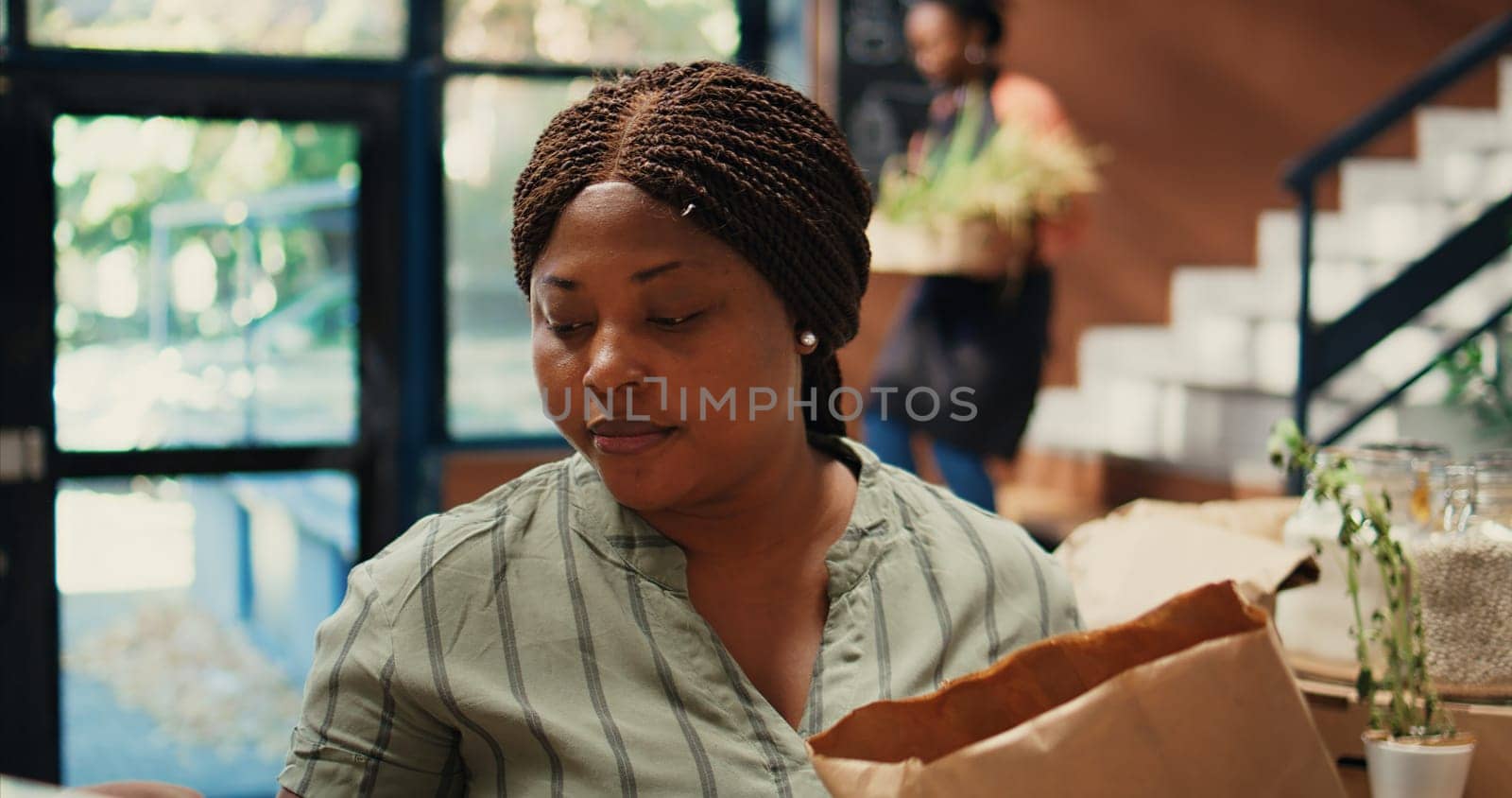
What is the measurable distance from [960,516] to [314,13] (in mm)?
2981

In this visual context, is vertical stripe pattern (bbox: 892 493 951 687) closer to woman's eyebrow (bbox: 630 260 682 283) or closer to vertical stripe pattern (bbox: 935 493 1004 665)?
vertical stripe pattern (bbox: 935 493 1004 665)

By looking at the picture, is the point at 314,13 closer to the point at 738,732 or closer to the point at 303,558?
the point at 303,558

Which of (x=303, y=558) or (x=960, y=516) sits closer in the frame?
(x=960, y=516)

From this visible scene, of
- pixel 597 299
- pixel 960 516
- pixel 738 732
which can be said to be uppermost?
pixel 597 299

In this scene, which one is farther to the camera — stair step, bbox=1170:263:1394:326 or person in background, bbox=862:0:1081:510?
stair step, bbox=1170:263:1394:326

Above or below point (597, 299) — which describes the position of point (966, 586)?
below

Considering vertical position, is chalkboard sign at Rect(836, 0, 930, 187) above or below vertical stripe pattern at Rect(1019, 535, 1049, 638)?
above

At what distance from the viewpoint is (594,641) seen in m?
1.14

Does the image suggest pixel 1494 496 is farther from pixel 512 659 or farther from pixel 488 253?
pixel 488 253

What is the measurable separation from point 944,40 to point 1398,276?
4.33 ft

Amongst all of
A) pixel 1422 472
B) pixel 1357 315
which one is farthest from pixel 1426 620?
pixel 1357 315

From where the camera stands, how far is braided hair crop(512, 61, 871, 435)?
44.9 inches

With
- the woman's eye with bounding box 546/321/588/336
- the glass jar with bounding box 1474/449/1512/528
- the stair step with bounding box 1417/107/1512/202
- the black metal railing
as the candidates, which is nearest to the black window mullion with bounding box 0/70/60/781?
the woman's eye with bounding box 546/321/588/336

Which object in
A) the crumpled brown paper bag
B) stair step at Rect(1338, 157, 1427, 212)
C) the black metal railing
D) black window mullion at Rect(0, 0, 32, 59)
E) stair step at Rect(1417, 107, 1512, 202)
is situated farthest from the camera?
stair step at Rect(1338, 157, 1427, 212)
